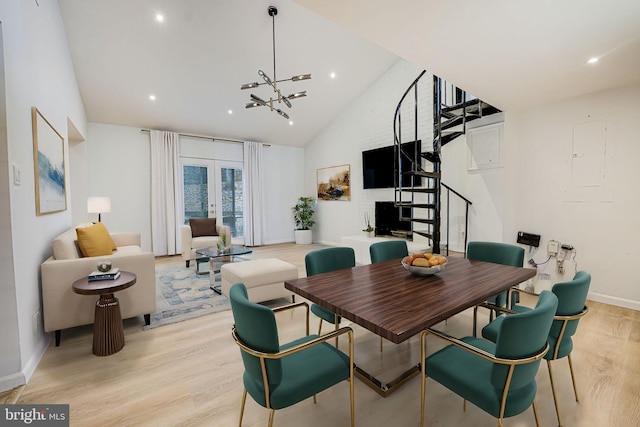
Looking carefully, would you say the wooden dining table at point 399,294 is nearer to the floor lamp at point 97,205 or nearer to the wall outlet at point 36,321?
the wall outlet at point 36,321

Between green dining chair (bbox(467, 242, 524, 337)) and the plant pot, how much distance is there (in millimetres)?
5139

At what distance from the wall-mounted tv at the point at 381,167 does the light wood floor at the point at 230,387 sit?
3.40 m

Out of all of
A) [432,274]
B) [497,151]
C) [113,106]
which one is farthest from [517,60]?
[113,106]

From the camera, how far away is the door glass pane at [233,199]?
7.07 metres

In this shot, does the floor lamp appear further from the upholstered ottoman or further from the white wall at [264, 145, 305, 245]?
the white wall at [264, 145, 305, 245]

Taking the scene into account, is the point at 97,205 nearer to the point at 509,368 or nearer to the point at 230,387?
the point at 230,387

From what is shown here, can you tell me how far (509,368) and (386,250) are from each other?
164 centimetres

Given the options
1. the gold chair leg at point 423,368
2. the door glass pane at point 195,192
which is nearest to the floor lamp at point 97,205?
the door glass pane at point 195,192

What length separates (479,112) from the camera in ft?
12.1

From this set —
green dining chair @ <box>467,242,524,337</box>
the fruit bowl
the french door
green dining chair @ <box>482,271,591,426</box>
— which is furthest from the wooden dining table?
the french door

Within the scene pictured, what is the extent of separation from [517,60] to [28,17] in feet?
13.1

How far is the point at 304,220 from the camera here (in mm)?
7668

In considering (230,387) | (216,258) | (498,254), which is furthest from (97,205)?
(498,254)

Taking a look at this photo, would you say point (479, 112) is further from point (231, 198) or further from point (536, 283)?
point (231, 198)
